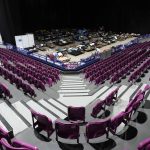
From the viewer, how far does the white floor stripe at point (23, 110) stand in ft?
20.2

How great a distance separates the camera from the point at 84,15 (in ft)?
131

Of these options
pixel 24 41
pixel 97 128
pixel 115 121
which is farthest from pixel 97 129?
pixel 24 41

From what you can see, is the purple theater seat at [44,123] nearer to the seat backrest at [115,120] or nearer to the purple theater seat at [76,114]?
the purple theater seat at [76,114]

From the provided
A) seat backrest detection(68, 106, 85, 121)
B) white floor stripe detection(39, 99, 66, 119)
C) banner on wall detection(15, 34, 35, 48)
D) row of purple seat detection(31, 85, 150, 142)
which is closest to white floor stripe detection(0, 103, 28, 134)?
row of purple seat detection(31, 85, 150, 142)

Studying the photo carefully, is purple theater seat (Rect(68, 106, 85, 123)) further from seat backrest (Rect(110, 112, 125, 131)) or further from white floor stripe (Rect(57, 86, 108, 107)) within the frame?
white floor stripe (Rect(57, 86, 108, 107))

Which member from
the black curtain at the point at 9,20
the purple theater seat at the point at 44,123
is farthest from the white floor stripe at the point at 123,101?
the black curtain at the point at 9,20

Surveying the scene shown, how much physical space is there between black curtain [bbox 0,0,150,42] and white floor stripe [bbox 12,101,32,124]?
65.3 feet

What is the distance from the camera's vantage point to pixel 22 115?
6301 millimetres

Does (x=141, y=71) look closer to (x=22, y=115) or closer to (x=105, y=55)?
(x=22, y=115)

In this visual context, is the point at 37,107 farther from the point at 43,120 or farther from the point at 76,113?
the point at 43,120

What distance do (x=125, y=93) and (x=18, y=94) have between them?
4296 mm

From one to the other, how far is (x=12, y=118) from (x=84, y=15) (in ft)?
120

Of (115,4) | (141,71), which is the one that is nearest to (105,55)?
(141,71)

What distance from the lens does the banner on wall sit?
79.9 feet
